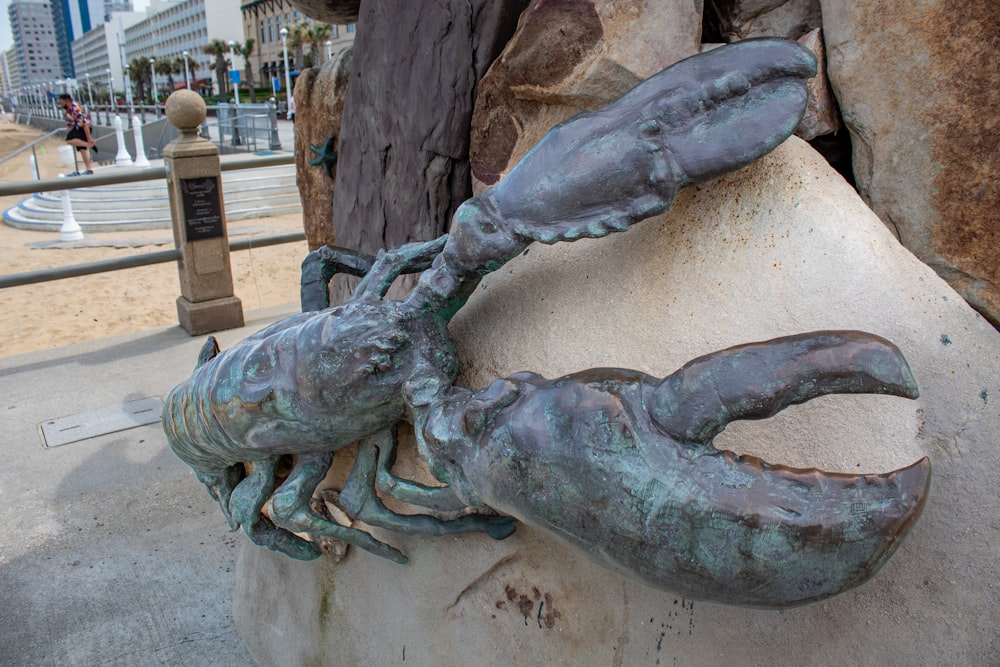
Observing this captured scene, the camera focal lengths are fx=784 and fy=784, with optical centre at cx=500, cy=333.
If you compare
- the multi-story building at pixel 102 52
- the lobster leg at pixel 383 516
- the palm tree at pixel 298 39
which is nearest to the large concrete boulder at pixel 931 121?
the lobster leg at pixel 383 516

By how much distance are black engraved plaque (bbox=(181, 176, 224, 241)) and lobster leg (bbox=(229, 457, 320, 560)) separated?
A: 3.10m

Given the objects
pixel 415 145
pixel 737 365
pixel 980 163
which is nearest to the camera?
pixel 737 365

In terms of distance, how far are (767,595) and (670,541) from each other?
4.6 inches

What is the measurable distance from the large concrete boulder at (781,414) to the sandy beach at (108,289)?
3.84 metres

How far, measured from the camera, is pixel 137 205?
9578 millimetres

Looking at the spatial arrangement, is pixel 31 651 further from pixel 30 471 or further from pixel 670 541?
pixel 670 541

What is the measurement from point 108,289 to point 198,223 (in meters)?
2.70

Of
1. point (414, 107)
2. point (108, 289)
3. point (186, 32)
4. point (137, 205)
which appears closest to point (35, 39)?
point (186, 32)

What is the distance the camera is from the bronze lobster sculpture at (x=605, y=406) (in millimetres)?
798

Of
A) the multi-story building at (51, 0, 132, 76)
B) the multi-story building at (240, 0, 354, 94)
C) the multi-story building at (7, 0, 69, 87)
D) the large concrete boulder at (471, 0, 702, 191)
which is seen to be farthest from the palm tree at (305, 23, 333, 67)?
the multi-story building at (7, 0, 69, 87)

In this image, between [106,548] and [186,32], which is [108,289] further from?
[186,32]

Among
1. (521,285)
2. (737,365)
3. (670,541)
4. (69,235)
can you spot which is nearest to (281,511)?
(521,285)

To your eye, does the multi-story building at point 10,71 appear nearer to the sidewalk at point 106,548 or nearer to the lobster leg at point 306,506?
the sidewalk at point 106,548

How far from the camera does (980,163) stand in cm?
106
